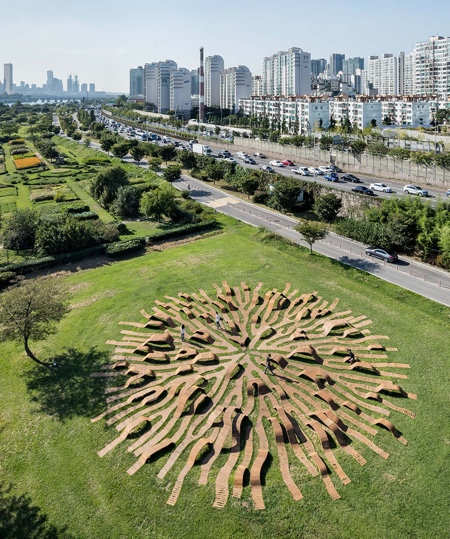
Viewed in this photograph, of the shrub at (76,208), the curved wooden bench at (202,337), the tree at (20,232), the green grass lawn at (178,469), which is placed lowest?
the green grass lawn at (178,469)

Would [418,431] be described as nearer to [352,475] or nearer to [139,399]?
[352,475]

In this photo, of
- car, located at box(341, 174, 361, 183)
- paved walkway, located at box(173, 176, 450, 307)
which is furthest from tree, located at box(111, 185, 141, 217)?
car, located at box(341, 174, 361, 183)

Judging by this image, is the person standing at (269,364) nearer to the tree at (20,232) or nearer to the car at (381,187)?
the tree at (20,232)

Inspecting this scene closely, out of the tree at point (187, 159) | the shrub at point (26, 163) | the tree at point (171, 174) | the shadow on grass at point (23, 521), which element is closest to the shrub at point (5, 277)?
the shadow on grass at point (23, 521)

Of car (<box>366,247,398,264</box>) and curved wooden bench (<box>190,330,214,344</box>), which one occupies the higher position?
car (<box>366,247,398,264</box>)

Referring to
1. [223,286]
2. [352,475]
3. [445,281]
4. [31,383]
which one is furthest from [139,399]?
[445,281]

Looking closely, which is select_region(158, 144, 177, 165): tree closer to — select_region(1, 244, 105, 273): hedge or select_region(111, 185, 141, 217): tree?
select_region(111, 185, 141, 217): tree
